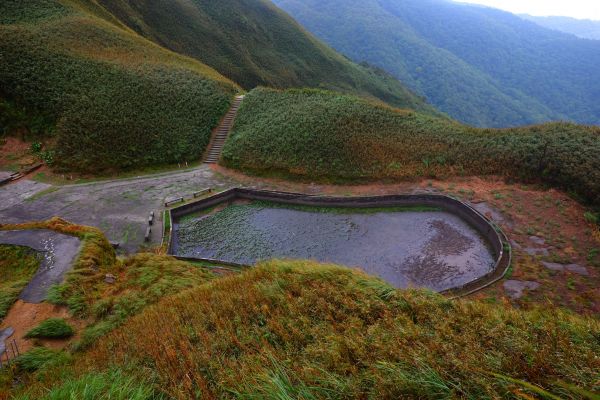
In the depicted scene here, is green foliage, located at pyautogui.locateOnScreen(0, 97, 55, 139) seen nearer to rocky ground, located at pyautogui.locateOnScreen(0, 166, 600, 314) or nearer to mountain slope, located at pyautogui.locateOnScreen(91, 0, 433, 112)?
rocky ground, located at pyautogui.locateOnScreen(0, 166, 600, 314)

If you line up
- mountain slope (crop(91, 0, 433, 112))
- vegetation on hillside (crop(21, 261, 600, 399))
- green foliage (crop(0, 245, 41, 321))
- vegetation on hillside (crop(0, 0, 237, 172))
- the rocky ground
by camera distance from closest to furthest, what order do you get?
vegetation on hillside (crop(21, 261, 600, 399)) → green foliage (crop(0, 245, 41, 321)) → the rocky ground → vegetation on hillside (crop(0, 0, 237, 172)) → mountain slope (crop(91, 0, 433, 112))

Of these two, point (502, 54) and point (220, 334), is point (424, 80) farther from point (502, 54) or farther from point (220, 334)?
point (220, 334)

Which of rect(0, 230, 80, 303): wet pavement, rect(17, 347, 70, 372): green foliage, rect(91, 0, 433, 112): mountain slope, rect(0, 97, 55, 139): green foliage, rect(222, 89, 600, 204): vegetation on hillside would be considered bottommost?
rect(0, 230, 80, 303): wet pavement

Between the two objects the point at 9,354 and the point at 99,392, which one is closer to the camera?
the point at 99,392

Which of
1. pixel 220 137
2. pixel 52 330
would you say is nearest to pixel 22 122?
pixel 220 137

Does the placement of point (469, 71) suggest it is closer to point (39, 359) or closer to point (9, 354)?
point (39, 359)

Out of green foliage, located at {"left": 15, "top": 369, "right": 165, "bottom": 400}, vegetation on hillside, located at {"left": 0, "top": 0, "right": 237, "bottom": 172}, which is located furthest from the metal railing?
vegetation on hillside, located at {"left": 0, "top": 0, "right": 237, "bottom": 172}
